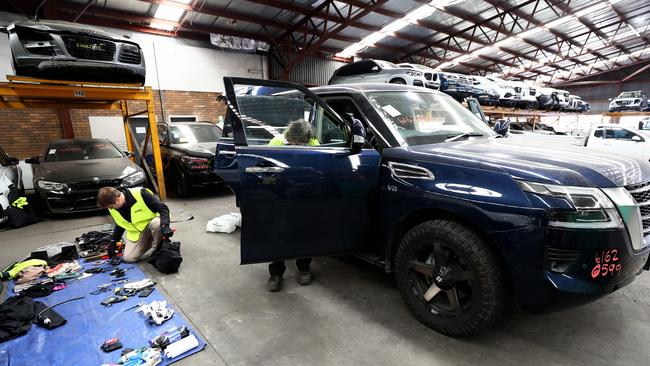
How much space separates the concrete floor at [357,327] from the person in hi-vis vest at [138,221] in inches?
13.2

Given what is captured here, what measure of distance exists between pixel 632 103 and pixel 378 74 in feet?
45.6

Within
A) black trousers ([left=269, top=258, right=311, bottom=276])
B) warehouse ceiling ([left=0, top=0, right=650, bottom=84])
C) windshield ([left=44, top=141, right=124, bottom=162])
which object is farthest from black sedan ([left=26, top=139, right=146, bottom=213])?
warehouse ceiling ([left=0, top=0, right=650, bottom=84])

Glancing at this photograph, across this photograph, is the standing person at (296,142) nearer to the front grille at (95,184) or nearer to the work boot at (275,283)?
the work boot at (275,283)

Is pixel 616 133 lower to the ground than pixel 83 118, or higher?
lower

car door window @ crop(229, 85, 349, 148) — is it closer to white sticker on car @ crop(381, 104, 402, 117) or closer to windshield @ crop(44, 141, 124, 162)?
white sticker on car @ crop(381, 104, 402, 117)

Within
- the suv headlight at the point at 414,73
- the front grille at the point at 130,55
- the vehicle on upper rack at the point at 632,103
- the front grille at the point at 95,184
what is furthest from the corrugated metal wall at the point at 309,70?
the vehicle on upper rack at the point at 632,103

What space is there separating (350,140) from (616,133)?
39.0 ft

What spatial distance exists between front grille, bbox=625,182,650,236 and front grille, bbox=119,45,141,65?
6.25 m

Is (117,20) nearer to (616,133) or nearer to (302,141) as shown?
(302,141)

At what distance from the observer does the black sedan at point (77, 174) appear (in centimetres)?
478

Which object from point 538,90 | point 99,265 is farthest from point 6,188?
point 538,90

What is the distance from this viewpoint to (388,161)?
2256mm

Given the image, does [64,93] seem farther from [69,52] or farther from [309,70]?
[309,70]

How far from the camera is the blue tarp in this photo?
1942 millimetres
